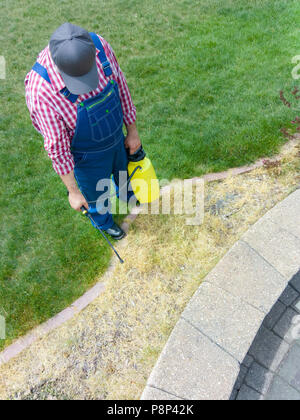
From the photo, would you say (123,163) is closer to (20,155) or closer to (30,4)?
(20,155)

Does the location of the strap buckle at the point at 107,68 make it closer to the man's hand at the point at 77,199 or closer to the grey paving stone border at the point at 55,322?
the man's hand at the point at 77,199

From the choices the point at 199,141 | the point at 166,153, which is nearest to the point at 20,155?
the point at 166,153

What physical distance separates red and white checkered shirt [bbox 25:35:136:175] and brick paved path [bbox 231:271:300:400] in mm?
Result: 1865

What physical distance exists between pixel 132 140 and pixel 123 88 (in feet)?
1.61

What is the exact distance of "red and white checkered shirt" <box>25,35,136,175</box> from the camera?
2184 mm

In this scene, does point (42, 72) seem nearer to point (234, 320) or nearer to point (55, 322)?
point (55, 322)

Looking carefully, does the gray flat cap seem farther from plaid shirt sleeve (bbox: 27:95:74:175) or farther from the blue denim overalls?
plaid shirt sleeve (bbox: 27:95:74:175)

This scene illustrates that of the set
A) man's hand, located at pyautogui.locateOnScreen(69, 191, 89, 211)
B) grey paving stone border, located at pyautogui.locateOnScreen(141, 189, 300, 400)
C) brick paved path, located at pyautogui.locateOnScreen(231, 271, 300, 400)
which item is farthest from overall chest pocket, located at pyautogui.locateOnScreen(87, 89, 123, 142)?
brick paved path, located at pyautogui.locateOnScreen(231, 271, 300, 400)

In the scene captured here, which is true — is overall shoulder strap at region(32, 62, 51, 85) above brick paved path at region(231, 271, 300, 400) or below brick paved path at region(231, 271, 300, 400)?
above

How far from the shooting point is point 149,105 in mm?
4836

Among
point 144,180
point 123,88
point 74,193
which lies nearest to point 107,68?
point 123,88

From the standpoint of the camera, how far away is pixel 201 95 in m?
4.76

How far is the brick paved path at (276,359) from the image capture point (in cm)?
249

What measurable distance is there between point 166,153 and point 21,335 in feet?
7.74
